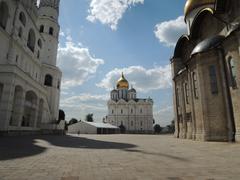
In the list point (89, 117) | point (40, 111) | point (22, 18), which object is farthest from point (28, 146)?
point (89, 117)

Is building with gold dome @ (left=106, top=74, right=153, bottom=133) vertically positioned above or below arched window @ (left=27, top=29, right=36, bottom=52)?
below

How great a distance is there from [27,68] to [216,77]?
26.8m

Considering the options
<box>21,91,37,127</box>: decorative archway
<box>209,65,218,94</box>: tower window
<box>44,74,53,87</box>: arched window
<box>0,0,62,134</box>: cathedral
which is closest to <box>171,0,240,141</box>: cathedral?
<box>209,65,218,94</box>: tower window

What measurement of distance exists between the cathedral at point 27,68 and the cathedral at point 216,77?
19.0m

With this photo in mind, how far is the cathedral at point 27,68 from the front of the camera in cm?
1936

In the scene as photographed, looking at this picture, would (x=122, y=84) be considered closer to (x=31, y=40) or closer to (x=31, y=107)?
(x=31, y=40)

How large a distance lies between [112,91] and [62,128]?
46.2 meters

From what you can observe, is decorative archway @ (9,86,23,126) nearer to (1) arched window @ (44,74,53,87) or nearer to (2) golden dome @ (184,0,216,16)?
(1) arched window @ (44,74,53,87)

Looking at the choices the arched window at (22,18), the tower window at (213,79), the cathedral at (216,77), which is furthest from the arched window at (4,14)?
the tower window at (213,79)

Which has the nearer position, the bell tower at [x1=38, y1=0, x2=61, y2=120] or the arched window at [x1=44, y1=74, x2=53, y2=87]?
the bell tower at [x1=38, y1=0, x2=61, y2=120]

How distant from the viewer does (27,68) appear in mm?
30438

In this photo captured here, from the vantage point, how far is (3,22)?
23469mm

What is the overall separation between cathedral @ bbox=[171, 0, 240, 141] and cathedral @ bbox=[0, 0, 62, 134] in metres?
19.0

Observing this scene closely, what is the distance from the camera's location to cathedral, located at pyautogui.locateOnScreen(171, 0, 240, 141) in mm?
16641
